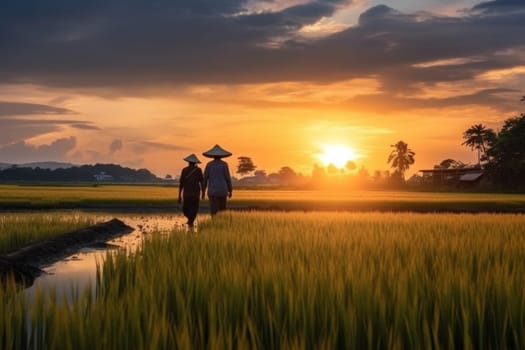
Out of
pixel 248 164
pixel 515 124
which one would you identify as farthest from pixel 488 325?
pixel 248 164

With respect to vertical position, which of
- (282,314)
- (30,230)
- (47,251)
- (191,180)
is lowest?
(47,251)

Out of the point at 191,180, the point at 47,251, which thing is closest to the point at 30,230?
the point at 47,251

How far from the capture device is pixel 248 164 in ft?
611

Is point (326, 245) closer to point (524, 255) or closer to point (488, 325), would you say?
point (524, 255)

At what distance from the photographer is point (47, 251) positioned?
430 inches

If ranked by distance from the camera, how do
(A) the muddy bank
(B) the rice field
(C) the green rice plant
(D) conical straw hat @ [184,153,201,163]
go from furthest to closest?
(D) conical straw hat @ [184,153,201,163] < (C) the green rice plant < (A) the muddy bank < (B) the rice field

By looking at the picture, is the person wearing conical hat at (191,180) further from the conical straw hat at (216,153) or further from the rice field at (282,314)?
the rice field at (282,314)

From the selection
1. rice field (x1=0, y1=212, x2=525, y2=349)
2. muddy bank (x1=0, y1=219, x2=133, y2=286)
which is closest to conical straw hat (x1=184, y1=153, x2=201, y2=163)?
muddy bank (x1=0, y1=219, x2=133, y2=286)

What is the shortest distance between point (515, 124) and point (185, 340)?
70516 millimetres

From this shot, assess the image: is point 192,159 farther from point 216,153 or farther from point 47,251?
point 47,251

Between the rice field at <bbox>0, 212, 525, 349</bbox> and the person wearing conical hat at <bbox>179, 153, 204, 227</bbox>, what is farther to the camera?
the person wearing conical hat at <bbox>179, 153, 204, 227</bbox>

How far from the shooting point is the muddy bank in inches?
318

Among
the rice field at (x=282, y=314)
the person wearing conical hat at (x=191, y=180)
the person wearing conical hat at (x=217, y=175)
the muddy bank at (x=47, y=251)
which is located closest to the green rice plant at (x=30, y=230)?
the muddy bank at (x=47, y=251)

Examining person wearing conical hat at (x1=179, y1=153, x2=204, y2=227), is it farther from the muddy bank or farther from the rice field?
the rice field
